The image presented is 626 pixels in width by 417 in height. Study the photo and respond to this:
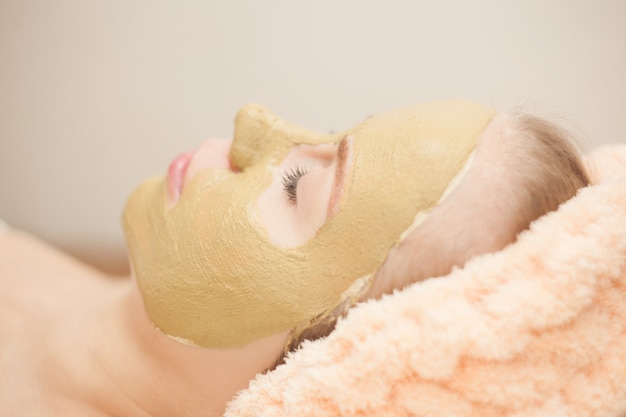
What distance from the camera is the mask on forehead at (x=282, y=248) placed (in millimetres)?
725

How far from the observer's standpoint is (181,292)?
80cm

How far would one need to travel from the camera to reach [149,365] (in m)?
0.89

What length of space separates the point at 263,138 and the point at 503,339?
47cm

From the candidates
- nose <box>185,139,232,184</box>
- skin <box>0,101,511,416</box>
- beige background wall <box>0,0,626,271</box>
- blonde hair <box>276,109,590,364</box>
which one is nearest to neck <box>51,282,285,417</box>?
skin <box>0,101,511,416</box>

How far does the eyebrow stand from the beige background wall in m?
0.58

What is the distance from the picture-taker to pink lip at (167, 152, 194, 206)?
90 cm

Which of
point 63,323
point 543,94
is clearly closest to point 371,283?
point 63,323

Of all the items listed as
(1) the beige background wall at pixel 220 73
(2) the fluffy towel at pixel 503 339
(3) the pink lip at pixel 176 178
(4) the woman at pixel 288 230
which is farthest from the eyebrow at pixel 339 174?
(1) the beige background wall at pixel 220 73

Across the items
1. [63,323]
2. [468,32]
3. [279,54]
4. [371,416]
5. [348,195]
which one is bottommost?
[371,416]

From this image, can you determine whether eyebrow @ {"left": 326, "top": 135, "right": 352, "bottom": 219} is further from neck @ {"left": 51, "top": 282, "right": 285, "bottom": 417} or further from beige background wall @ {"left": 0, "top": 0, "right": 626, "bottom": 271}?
beige background wall @ {"left": 0, "top": 0, "right": 626, "bottom": 271}

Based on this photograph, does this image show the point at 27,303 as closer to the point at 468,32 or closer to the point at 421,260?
the point at 421,260

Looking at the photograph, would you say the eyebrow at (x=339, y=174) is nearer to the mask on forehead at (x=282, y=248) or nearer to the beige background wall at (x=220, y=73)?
the mask on forehead at (x=282, y=248)

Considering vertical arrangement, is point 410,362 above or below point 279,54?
below

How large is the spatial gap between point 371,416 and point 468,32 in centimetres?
91
